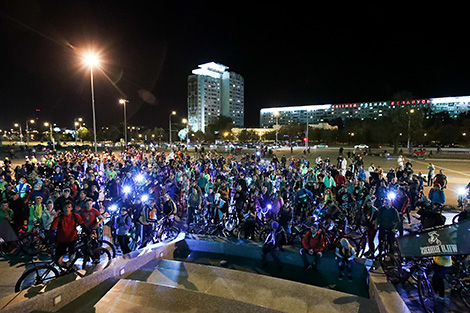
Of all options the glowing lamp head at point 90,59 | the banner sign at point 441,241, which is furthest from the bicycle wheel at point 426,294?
the glowing lamp head at point 90,59

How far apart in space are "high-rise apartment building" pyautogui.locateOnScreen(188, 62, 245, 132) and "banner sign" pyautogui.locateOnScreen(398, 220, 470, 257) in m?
142

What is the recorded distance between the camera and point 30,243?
748 centimetres

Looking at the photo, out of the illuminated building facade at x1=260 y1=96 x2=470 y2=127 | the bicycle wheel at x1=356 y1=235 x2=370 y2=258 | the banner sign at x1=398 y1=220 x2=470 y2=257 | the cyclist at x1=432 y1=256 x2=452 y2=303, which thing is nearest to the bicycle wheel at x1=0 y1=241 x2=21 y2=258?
the bicycle wheel at x1=356 y1=235 x2=370 y2=258

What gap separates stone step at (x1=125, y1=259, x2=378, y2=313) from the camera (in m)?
5.20

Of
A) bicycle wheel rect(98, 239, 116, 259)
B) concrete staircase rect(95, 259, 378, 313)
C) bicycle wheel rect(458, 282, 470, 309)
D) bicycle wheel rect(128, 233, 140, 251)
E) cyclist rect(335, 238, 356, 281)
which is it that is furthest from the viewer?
bicycle wheel rect(128, 233, 140, 251)

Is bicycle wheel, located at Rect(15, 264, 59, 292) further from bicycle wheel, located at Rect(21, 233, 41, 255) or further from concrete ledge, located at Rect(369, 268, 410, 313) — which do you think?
concrete ledge, located at Rect(369, 268, 410, 313)

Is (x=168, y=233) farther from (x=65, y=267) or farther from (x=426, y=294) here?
(x=426, y=294)

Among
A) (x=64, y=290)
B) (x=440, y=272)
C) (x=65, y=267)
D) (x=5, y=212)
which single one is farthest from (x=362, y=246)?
(x=5, y=212)

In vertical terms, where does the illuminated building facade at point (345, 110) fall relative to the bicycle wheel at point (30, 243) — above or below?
above

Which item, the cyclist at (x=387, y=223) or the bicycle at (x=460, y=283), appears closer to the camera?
the bicycle at (x=460, y=283)

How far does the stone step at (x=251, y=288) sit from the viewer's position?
5195 mm

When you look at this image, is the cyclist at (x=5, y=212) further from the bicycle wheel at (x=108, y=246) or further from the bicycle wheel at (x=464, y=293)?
the bicycle wheel at (x=464, y=293)

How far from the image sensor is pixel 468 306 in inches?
201

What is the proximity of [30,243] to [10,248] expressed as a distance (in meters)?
0.50
